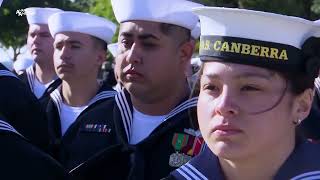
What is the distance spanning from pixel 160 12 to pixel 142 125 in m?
0.61

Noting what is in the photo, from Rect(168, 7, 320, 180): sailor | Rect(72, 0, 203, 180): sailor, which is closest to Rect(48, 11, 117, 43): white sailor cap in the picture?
Rect(72, 0, 203, 180): sailor

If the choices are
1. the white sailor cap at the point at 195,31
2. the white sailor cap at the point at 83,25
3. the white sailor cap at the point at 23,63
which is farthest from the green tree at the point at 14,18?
the white sailor cap at the point at 195,31

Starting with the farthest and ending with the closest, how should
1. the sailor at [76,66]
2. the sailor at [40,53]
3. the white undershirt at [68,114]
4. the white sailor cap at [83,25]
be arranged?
the sailor at [40,53] < the white sailor cap at [83,25] < the sailor at [76,66] < the white undershirt at [68,114]

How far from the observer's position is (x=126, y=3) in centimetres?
370

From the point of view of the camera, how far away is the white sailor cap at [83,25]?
5434 millimetres

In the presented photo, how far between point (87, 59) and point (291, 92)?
310cm

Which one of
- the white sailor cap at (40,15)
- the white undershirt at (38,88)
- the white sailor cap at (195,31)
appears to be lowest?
the white undershirt at (38,88)

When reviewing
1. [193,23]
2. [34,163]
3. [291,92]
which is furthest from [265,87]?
[193,23]

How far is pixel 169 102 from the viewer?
3.67m

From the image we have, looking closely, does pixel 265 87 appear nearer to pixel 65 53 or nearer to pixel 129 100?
pixel 129 100

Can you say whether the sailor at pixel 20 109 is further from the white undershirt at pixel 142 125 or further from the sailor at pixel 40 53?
the sailor at pixel 40 53

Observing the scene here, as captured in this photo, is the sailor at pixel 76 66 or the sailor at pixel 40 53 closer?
the sailor at pixel 76 66

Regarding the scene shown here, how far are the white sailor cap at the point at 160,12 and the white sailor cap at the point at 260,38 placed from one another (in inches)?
40.5

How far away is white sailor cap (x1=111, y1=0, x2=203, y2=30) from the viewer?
141 inches
